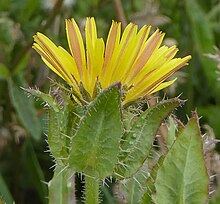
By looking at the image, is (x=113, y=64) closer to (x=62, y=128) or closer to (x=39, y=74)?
(x=62, y=128)

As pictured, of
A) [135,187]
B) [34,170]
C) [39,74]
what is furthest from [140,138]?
[39,74]

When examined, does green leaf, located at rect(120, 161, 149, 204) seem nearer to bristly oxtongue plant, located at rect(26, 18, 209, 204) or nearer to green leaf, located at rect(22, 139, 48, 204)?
bristly oxtongue plant, located at rect(26, 18, 209, 204)

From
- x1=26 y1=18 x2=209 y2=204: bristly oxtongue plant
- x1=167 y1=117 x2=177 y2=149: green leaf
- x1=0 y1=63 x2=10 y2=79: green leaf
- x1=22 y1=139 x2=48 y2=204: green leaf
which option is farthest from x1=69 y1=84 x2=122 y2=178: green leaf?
x1=0 y1=63 x2=10 y2=79: green leaf

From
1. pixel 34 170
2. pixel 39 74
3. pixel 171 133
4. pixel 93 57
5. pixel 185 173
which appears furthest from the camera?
pixel 39 74

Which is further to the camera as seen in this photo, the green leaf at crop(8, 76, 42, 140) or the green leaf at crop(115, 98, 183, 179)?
the green leaf at crop(8, 76, 42, 140)

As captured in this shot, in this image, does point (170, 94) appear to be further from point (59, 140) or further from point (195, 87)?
point (59, 140)

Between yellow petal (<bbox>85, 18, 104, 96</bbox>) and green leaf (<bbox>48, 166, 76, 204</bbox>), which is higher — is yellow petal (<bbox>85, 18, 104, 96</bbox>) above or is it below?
above

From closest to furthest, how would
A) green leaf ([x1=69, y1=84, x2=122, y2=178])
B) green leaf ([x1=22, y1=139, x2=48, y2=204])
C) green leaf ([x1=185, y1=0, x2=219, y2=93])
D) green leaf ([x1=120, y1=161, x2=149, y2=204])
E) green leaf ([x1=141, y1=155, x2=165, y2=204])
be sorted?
green leaf ([x1=69, y1=84, x2=122, y2=178]) < green leaf ([x1=141, y1=155, x2=165, y2=204]) < green leaf ([x1=120, y1=161, x2=149, y2=204]) < green leaf ([x1=22, y1=139, x2=48, y2=204]) < green leaf ([x1=185, y1=0, x2=219, y2=93])

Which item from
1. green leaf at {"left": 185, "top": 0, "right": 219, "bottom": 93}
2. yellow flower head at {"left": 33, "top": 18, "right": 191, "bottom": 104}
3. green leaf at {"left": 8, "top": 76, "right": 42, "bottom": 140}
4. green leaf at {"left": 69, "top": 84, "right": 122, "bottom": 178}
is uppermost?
green leaf at {"left": 185, "top": 0, "right": 219, "bottom": 93}
